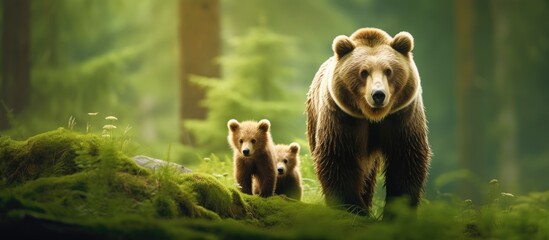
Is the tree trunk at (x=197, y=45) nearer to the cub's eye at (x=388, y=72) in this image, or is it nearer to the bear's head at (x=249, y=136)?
the bear's head at (x=249, y=136)

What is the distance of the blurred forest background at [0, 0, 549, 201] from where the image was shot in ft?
45.0

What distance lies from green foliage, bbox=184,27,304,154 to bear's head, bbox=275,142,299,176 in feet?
16.2

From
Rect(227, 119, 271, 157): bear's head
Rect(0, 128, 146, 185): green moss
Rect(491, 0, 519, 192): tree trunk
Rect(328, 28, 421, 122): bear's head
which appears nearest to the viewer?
Rect(0, 128, 146, 185): green moss

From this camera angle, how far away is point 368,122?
227 inches

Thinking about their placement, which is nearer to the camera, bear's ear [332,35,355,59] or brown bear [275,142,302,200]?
bear's ear [332,35,355,59]

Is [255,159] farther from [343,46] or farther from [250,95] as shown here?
[250,95]

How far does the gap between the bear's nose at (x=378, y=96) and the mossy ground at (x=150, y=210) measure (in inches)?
32.6

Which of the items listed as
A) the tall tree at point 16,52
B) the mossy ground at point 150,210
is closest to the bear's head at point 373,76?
the mossy ground at point 150,210

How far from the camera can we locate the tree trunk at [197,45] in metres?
14.1

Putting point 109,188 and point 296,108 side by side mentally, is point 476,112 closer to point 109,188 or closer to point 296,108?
point 296,108

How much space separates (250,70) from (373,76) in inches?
333

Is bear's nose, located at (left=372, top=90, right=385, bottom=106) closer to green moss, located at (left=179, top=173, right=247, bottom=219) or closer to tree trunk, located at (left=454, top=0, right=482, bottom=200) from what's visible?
green moss, located at (left=179, top=173, right=247, bottom=219)

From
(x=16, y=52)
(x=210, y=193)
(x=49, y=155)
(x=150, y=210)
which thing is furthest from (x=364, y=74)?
(x=16, y=52)

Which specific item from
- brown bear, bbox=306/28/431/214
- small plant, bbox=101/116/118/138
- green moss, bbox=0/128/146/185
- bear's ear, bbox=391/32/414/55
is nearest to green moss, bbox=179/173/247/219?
green moss, bbox=0/128/146/185
